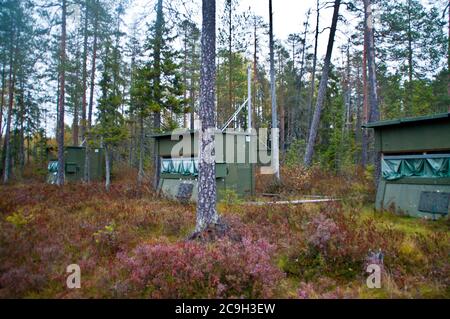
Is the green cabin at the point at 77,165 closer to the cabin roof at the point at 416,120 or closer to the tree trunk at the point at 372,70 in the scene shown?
the tree trunk at the point at 372,70

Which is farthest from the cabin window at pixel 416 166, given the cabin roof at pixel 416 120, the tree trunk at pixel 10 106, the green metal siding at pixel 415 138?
the tree trunk at pixel 10 106

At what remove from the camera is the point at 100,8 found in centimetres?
1444

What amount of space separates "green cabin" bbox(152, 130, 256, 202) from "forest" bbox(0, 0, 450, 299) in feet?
0.88

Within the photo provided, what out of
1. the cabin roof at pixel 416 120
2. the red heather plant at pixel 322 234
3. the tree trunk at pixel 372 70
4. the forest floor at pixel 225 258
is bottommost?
the forest floor at pixel 225 258

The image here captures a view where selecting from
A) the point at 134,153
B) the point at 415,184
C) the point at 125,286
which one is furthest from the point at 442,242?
the point at 134,153

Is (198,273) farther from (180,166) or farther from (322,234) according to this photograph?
(180,166)

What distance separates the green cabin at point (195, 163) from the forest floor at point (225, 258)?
12.0 ft

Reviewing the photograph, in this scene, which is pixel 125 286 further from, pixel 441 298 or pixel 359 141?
pixel 359 141

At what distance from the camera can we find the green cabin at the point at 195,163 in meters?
11.7

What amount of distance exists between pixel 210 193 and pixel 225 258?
1.78 m

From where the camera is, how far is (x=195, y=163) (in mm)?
11594

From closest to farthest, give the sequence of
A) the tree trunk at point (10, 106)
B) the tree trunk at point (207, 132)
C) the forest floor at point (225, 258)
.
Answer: the forest floor at point (225, 258), the tree trunk at point (207, 132), the tree trunk at point (10, 106)

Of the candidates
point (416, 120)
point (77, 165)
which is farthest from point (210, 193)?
point (77, 165)

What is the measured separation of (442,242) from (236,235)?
4128 mm
